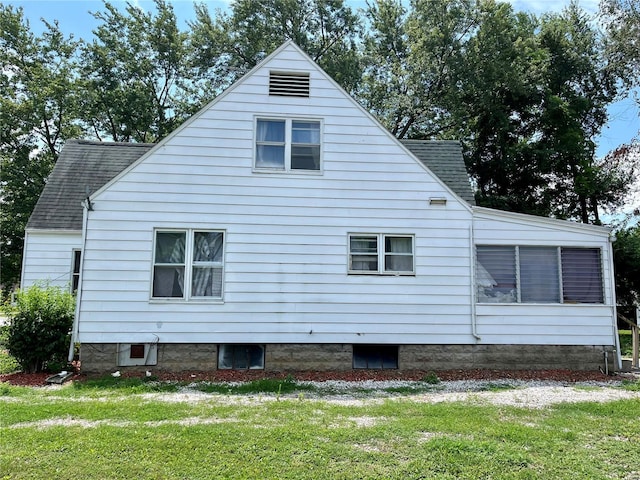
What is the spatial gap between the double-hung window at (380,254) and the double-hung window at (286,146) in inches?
72.9

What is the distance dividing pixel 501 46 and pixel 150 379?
2132 cm

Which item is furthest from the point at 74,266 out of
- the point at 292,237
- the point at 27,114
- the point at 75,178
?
Answer: the point at 27,114

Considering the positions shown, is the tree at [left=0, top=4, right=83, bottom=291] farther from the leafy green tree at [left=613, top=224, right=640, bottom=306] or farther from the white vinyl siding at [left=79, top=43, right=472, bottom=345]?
the leafy green tree at [left=613, top=224, right=640, bottom=306]

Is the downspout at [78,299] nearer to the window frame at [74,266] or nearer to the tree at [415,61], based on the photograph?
the window frame at [74,266]

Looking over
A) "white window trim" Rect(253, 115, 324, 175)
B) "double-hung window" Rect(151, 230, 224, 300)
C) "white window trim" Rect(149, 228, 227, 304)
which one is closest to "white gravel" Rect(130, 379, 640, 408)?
"white window trim" Rect(149, 228, 227, 304)

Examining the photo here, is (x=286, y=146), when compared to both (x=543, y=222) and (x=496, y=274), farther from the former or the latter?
(x=543, y=222)

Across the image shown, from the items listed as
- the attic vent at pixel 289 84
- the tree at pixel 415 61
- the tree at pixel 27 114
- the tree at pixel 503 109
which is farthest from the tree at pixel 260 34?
the attic vent at pixel 289 84

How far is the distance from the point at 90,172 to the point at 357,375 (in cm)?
1032

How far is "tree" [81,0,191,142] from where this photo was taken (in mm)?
23391

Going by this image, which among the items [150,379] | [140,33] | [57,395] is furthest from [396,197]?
[140,33]

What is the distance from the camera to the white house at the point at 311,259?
8711 millimetres

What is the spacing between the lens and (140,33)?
25.3m

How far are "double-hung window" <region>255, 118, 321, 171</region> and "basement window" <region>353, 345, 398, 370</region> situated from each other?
3.94 metres

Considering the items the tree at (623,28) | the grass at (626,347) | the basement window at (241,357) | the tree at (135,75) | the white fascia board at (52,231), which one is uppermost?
the tree at (135,75)
